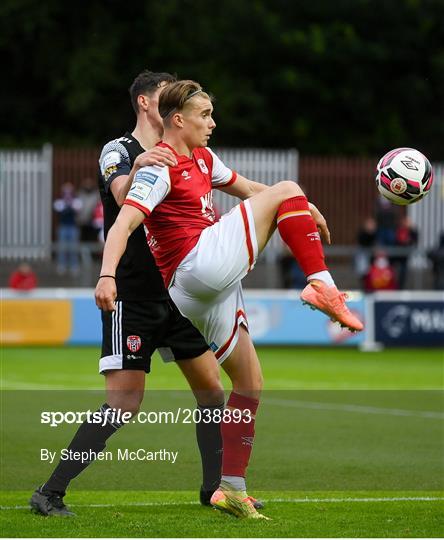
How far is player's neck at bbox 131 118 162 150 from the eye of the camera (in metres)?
7.70

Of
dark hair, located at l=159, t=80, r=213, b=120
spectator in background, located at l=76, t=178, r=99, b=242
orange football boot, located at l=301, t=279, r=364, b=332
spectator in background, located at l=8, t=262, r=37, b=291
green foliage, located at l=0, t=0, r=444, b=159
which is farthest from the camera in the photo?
green foliage, located at l=0, t=0, r=444, b=159

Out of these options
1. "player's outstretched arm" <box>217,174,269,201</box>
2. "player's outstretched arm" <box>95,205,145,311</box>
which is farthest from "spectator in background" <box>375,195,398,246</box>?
"player's outstretched arm" <box>95,205,145,311</box>

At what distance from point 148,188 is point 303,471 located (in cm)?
323

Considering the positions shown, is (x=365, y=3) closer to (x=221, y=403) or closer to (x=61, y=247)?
(x=61, y=247)

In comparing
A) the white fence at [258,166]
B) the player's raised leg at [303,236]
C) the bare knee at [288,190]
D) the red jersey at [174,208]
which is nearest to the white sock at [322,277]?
the player's raised leg at [303,236]

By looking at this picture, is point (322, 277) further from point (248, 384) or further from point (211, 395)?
point (211, 395)

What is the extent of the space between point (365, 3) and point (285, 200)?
33469 mm

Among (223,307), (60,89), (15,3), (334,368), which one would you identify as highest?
(15,3)

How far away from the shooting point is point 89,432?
7211mm

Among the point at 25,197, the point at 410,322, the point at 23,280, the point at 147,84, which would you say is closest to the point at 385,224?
the point at 410,322

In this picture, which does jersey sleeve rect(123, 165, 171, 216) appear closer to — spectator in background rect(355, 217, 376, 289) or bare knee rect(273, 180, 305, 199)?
bare knee rect(273, 180, 305, 199)

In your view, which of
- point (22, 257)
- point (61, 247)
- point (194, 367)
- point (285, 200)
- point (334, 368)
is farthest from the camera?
point (22, 257)

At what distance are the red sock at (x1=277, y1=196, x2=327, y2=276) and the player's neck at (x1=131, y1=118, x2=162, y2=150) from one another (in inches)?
46.5

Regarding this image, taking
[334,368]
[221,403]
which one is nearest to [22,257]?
[334,368]
